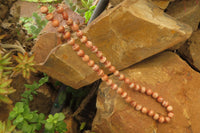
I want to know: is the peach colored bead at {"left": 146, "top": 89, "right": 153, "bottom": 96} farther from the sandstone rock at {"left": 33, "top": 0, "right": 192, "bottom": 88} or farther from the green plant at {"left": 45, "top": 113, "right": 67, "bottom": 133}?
the green plant at {"left": 45, "top": 113, "right": 67, "bottom": 133}

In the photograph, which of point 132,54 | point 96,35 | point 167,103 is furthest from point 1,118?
point 167,103

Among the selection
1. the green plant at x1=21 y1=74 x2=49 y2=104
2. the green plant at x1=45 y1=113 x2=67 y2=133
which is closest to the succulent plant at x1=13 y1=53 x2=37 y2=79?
the green plant at x1=21 y1=74 x2=49 y2=104

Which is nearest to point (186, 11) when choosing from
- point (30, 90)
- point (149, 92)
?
point (149, 92)

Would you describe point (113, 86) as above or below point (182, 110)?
above

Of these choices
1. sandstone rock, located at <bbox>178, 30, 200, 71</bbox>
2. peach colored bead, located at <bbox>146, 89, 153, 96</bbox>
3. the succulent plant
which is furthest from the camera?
sandstone rock, located at <bbox>178, 30, 200, 71</bbox>

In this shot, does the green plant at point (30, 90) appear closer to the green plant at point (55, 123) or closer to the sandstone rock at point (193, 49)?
the green plant at point (55, 123)

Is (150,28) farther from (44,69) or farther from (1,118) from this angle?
(1,118)

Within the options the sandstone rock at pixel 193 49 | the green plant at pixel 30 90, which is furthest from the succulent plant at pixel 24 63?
the sandstone rock at pixel 193 49
